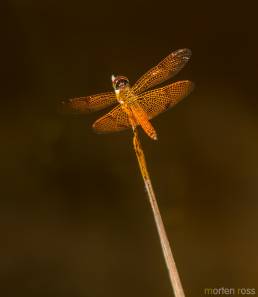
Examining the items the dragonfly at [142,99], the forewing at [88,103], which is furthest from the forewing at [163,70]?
the forewing at [88,103]

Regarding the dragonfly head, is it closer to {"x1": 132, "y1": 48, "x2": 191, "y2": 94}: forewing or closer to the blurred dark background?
{"x1": 132, "y1": 48, "x2": 191, "y2": 94}: forewing

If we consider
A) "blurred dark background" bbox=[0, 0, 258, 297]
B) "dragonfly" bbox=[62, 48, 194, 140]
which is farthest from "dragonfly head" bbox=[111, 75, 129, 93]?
"blurred dark background" bbox=[0, 0, 258, 297]

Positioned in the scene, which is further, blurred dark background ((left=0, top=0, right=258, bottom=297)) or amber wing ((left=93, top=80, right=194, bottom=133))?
blurred dark background ((left=0, top=0, right=258, bottom=297))

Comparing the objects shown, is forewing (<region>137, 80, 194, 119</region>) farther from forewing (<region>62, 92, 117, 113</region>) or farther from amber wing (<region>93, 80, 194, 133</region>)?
forewing (<region>62, 92, 117, 113</region>)

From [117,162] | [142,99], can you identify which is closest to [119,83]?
[142,99]

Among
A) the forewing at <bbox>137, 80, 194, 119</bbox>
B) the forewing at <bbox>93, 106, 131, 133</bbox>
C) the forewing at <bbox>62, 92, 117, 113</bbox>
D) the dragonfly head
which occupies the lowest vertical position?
the forewing at <bbox>93, 106, 131, 133</bbox>

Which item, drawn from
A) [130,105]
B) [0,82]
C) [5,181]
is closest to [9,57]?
[0,82]

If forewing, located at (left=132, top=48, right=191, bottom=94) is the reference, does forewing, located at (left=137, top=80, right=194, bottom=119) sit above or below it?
below
